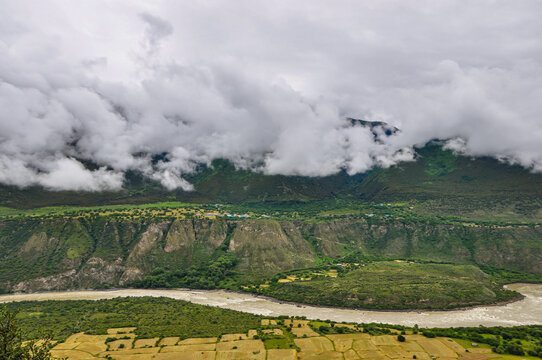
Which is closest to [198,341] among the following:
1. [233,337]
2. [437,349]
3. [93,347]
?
[233,337]

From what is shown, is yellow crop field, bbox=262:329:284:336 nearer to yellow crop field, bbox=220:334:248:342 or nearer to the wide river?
yellow crop field, bbox=220:334:248:342

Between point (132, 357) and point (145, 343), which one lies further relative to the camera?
point (145, 343)

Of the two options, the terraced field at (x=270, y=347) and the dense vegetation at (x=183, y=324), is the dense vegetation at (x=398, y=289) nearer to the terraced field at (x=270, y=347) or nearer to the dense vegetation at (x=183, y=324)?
the dense vegetation at (x=183, y=324)

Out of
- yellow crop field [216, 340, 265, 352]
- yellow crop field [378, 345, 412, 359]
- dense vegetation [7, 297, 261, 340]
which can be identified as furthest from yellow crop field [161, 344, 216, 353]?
yellow crop field [378, 345, 412, 359]

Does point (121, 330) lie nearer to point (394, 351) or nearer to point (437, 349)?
point (394, 351)

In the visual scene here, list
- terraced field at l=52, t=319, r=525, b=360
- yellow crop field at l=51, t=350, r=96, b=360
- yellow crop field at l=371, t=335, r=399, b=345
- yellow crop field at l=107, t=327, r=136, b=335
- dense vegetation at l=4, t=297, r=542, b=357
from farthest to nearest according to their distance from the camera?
1. yellow crop field at l=107, t=327, r=136, b=335
2. dense vegetation at l=4, t=297, r=542, b=357
3. yellow crop field at l=371, t=335, r=399, b=345
4. yellow crop field at l=51, t=350, r=96, b=360
5. terraced field at l=52, t=319, r=525, b=360

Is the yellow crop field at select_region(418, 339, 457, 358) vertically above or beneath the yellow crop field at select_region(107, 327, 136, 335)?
above
